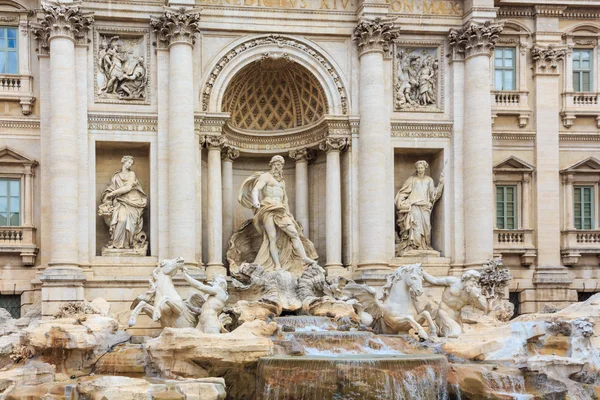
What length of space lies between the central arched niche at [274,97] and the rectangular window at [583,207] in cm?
962

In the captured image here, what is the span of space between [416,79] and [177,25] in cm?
781

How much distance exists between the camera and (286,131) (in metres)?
27.4

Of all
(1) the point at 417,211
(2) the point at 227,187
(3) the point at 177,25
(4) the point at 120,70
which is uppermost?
(3) the point at 177,25

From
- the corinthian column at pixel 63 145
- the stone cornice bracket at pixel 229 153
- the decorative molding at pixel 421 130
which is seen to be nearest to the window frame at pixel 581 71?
the decorative molding at pixel 421 130

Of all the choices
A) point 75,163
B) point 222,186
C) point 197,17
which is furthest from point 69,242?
point 197,17

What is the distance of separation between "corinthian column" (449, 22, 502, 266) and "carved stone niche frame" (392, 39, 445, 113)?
2.71 ft

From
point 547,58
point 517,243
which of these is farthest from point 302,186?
point 547,58

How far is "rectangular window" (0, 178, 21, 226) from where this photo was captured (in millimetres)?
25609

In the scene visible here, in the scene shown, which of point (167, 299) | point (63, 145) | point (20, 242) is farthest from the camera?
point (20, 242)

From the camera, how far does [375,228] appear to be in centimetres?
2536

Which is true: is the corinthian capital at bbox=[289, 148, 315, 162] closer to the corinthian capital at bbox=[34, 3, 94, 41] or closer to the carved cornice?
the carved cornice

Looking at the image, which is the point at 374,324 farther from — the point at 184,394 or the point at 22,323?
the point at 22,323

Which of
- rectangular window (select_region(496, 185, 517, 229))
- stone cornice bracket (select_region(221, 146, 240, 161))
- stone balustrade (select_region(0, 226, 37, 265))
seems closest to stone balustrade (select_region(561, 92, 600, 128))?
rectangular window (select_region(496, 185, 517, 229))

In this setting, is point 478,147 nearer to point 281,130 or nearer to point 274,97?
point 281,130
